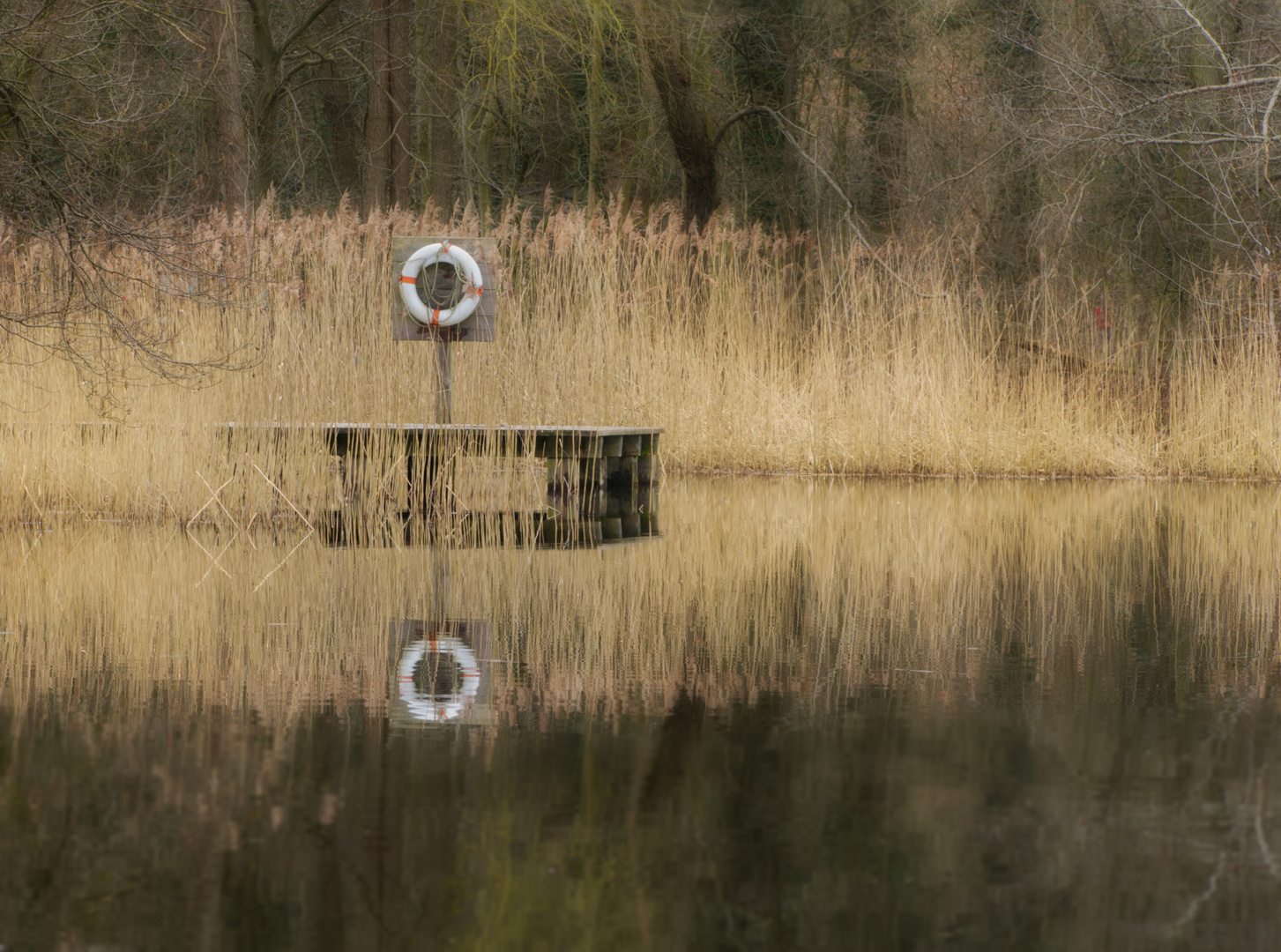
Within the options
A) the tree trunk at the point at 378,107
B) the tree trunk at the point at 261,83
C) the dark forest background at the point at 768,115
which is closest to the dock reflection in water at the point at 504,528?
the dark forest background at the point at 768,115

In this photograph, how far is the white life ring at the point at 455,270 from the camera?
8.77 metres

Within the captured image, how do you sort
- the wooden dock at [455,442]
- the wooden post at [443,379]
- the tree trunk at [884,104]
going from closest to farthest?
the wooden dock at [455,442]
the wooden post at [443,379]
the tree trunk at [884,104]

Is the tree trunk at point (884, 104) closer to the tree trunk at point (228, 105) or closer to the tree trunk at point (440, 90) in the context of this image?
the tree trunk at point (440, 90)

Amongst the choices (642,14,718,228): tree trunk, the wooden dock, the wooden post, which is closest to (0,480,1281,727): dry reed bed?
the wooden dock

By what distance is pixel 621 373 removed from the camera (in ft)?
34.4

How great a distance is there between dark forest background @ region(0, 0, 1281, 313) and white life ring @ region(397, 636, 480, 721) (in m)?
8.35

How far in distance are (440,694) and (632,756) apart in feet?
2.49

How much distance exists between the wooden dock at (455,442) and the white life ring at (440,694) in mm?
3599

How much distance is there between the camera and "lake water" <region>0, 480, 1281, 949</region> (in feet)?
7.55

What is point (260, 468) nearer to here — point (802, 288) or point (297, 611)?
point (297, 611)

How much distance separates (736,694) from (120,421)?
494 cm

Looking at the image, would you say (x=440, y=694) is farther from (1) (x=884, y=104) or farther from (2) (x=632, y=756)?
(1) (x=884, y=104)

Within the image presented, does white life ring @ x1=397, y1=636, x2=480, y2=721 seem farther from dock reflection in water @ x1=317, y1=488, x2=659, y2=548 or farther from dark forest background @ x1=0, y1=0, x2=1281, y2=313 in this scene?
dark forest background @ x1=0, y1=0, x2=1281, y2=313

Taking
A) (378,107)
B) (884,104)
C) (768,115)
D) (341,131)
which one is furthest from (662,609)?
Answer: (341,131)
